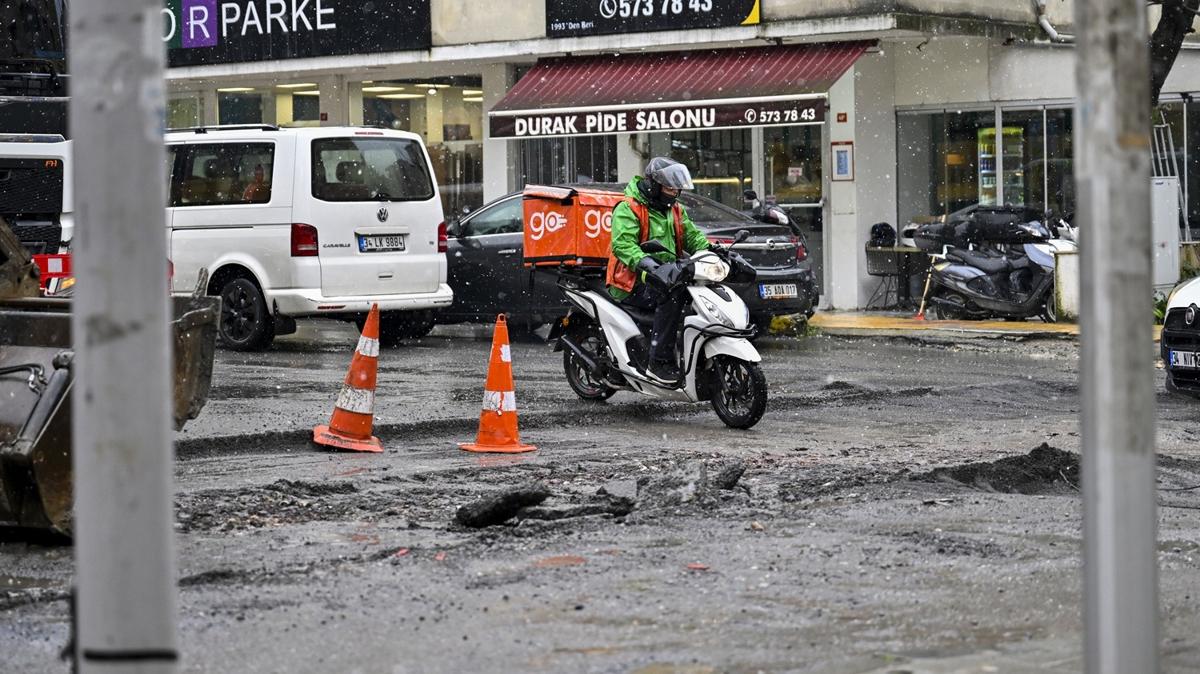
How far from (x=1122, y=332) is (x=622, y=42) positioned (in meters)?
19.9

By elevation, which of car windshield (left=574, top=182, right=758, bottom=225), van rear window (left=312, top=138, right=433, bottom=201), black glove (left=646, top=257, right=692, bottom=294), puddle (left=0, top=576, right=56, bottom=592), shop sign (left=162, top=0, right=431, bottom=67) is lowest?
puddle (left=0, top=576, right=56, bottom=592)

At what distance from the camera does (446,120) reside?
27.2 metres

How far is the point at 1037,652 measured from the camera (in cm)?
532

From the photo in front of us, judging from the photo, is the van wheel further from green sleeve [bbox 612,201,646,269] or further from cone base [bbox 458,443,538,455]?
cone base [bbox 458,443,538,455]

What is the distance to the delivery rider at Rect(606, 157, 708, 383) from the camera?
460 inches

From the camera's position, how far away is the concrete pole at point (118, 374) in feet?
10.3

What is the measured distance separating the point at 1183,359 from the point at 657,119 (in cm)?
1110

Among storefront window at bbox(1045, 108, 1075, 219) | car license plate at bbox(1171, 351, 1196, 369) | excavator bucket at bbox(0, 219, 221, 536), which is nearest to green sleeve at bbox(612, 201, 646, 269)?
car license plate at bbox(1171, 351, 1196, 369)

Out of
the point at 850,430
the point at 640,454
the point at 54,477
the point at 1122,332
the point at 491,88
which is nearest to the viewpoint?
the point at 1122,332

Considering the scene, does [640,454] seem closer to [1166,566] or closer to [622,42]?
[1166,566]

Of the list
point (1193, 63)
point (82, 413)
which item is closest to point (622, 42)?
point (1193, 63)

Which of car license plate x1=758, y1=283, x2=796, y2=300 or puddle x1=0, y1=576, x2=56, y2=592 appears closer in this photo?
puddle x1=0, y1=576, x2=56, y2=592

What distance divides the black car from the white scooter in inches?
173

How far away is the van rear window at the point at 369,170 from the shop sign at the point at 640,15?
630 centimetres
